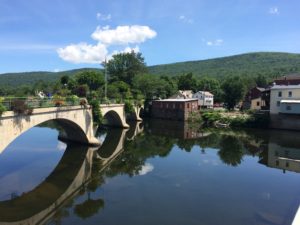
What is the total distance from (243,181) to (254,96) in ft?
203

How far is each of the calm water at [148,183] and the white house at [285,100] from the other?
15.0 metres

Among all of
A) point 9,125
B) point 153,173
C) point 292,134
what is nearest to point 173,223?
point 153,173

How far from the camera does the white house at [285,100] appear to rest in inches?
2051

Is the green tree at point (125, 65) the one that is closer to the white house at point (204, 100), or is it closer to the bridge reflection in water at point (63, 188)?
the white house at point (204, 100)

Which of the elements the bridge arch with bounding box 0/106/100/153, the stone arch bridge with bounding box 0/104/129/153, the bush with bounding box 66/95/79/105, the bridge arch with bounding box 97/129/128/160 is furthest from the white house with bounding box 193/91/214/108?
the bush with bounding box 66/95/79/105

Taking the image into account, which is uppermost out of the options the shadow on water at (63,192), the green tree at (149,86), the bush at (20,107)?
the green tree at (149,86)

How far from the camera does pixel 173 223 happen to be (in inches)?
606

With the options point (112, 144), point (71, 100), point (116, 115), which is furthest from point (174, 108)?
point (71, 100)

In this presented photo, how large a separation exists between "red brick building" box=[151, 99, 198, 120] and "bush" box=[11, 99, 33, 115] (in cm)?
5079

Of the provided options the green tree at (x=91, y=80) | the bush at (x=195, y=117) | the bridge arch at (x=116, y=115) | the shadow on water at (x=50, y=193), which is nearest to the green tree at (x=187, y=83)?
the green tree at (x=91, y=80)

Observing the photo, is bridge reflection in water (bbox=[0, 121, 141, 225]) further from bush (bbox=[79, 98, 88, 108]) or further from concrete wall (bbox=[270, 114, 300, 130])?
concrete wall (bbox=[270, 114, 300, 130])

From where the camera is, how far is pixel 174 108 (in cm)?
7206

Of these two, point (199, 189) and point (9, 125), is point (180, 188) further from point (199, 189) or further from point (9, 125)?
point (9, 125)

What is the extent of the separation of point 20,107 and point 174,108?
53425mm
